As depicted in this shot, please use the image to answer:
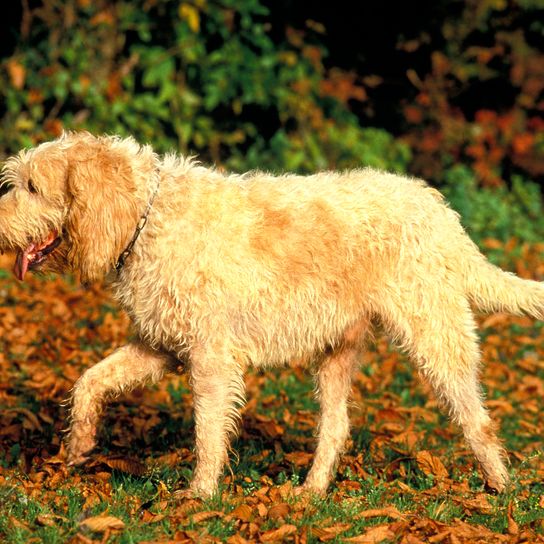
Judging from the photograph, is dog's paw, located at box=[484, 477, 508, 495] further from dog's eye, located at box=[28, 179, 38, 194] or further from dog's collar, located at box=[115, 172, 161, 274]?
dog's eye, located at box=[28, 179, 38, 194]

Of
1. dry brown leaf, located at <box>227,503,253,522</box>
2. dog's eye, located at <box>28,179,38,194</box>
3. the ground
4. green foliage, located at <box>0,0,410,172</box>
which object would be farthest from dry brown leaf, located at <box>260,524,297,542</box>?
green foliage, located at <box>0,0,410,172</box>

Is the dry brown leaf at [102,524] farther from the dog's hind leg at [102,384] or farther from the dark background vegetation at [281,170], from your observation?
the dog's hind leg at [102,384]

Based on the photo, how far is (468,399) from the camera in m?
5.36

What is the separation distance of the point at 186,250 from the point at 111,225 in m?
0.39

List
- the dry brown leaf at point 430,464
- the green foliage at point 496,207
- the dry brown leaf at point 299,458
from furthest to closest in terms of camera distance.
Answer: the green foliage at point 496,207 < the dry brown leaf at point 299,458 < the dry brown leaf at point 430,464

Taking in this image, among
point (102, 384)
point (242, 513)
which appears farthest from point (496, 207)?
point (242, 513)

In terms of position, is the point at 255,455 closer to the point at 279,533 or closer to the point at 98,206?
the point at 279,533

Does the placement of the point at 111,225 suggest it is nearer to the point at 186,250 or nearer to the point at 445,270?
the point at 186,250

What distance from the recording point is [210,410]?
198 inches

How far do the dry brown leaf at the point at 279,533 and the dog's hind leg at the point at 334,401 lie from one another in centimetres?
108

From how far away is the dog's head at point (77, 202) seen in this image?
16.2 feet

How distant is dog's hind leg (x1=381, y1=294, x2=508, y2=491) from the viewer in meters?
5.32

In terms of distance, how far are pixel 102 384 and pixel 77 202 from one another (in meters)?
0.96

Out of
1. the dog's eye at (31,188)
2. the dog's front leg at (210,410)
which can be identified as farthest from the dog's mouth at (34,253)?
the dog's front leg at (210,410)
